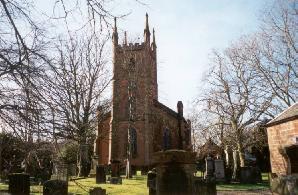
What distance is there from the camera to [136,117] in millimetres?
33125

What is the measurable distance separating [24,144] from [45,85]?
1102 mm

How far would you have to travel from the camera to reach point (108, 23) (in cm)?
429

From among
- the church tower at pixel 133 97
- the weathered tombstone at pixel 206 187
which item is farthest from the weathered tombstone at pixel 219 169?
the weathered tombstone at pixel 206 187

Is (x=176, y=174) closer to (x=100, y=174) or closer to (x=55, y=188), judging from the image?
(x=55, y=188)

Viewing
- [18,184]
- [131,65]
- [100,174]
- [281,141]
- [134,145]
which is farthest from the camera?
[134,145]

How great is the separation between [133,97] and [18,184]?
1911 cm

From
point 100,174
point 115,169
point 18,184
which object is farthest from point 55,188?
point 115,169

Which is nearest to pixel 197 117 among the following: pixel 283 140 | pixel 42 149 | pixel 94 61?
pixel 94 61

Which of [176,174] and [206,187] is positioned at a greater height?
[176,174]

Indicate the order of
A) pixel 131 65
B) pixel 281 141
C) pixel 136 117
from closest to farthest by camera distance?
pixel 281 141
pixel 131 65
pixel 136 117

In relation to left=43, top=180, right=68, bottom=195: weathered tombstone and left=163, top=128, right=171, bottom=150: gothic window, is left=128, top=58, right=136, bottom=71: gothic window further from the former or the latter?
left=43, top=180, right=68, bottom=195: weathered tombstone

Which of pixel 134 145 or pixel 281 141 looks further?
pixel 134 145

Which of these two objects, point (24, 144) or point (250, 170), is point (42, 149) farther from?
point (250, 170)

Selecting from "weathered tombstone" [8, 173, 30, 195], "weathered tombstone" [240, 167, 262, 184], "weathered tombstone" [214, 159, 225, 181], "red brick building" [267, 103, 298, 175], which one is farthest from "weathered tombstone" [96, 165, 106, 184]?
"red brick building" [267, 103, 298, 175]
